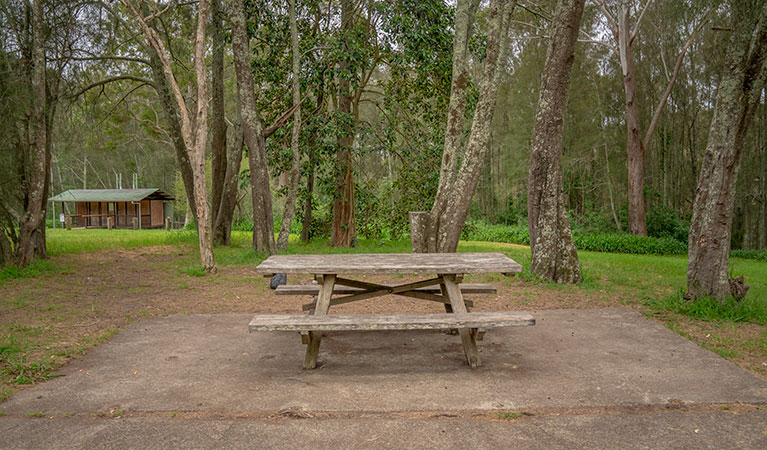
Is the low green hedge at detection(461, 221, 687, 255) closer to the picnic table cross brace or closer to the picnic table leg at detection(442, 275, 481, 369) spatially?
the picnic table cross brace

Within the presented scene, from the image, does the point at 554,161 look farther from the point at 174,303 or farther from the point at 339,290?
the point at 174,303

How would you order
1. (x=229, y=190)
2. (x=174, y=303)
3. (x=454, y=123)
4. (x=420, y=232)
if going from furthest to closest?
(x=229, y=190) < (x=454, y=123) < (x=420, y=232) < (x=174, y=303)

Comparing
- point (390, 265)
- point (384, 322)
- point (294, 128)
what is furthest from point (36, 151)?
point (384, 322)

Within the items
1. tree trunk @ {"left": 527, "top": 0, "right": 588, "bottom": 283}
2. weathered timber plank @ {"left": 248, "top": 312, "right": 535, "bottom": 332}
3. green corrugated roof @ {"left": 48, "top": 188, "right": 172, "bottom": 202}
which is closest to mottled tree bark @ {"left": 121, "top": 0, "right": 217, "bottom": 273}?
tree trunk @ {"left": 527, "top": 0, "right": 588, "bottom": 283}

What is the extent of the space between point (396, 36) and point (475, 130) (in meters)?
5.47

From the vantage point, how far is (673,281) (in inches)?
326

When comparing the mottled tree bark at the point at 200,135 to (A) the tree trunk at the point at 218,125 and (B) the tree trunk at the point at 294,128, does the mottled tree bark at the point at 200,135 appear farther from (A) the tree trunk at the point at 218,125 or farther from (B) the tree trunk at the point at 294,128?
(A) the tree trunk at the point at 218,125

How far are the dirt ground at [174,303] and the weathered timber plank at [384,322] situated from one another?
6.41 ft

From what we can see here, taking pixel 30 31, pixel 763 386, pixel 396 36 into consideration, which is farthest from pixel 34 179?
pixel 763 386

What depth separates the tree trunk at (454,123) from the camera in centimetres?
912

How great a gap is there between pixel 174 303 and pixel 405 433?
4816mm

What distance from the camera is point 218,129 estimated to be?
14.1 metres

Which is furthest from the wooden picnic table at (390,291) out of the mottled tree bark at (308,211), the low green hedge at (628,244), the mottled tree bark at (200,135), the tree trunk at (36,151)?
the low green hedge at (628,244)

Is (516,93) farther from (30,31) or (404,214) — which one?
(30,31)
